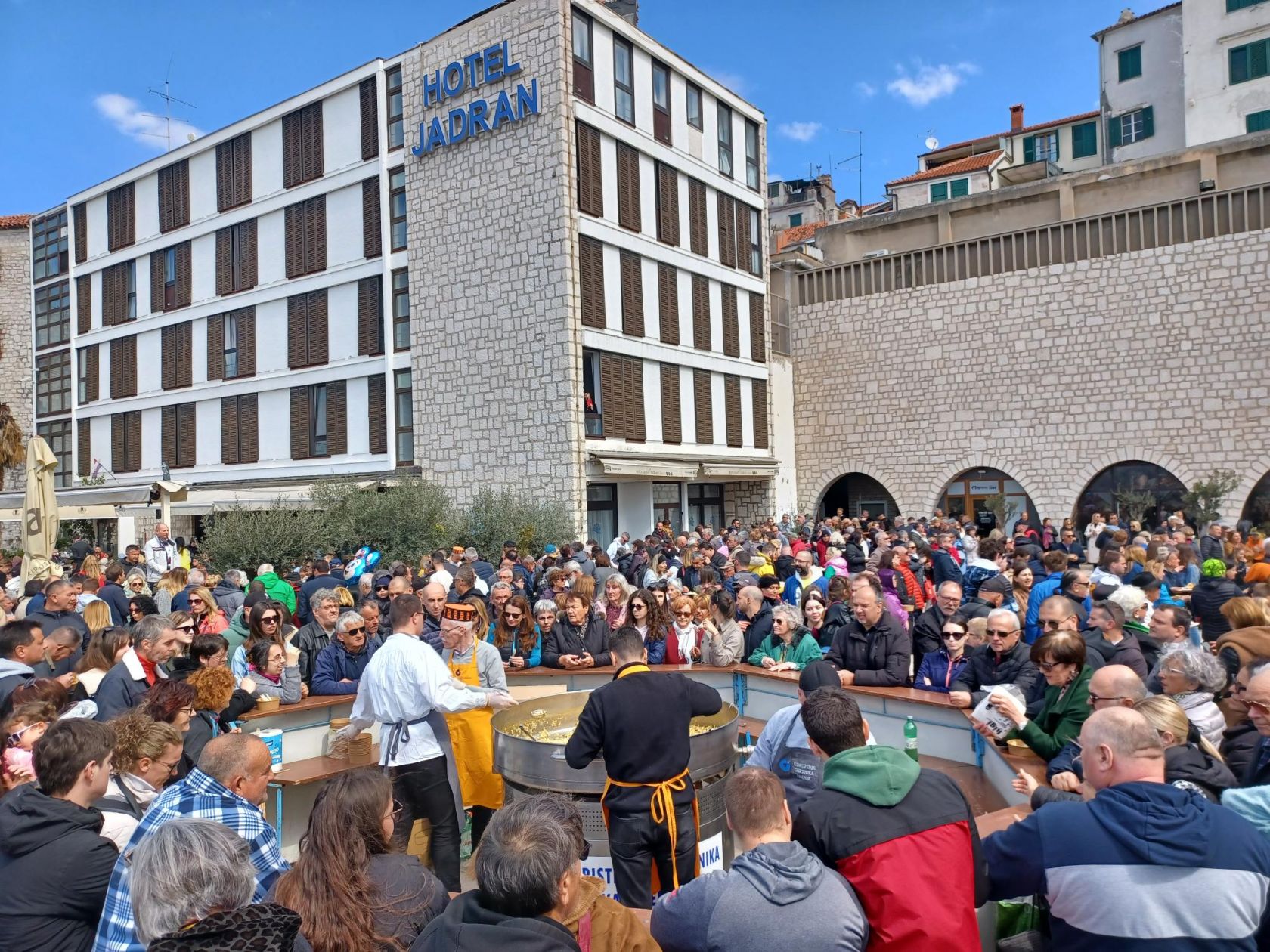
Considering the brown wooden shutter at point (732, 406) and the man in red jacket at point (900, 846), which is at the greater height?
the brown wooden shutter at point (732, 406)

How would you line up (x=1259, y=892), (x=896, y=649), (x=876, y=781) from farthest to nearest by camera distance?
(x=896, y=649) < (x=876, y=781) < (x=1259, y=892)

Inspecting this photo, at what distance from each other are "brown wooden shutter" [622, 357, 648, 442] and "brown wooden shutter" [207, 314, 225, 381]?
13.0 m

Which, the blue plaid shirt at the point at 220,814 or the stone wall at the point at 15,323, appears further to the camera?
the stone wall at the point at 15,323

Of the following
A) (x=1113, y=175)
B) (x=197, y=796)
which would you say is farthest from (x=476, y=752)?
(x=1113, y=175)

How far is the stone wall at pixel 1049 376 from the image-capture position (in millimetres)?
21375

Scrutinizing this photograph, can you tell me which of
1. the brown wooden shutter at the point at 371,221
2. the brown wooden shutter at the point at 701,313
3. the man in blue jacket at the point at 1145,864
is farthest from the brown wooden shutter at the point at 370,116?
the man in blue jacket at the point at 1145,864

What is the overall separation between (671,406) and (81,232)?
74.2ft

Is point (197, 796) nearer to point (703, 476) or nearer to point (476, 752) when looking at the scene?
point (476, 752)

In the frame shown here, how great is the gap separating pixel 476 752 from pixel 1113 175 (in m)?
24.9

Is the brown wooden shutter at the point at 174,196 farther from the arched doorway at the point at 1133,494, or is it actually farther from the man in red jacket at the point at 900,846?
the man in red jacket at the point at 900,846

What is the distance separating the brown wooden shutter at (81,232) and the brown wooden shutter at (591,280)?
68.0ft

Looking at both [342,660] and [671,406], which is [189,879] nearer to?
[342,660]

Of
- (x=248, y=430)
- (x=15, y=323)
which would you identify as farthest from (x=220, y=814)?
(x=15, y=323)

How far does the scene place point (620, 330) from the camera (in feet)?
72.0
